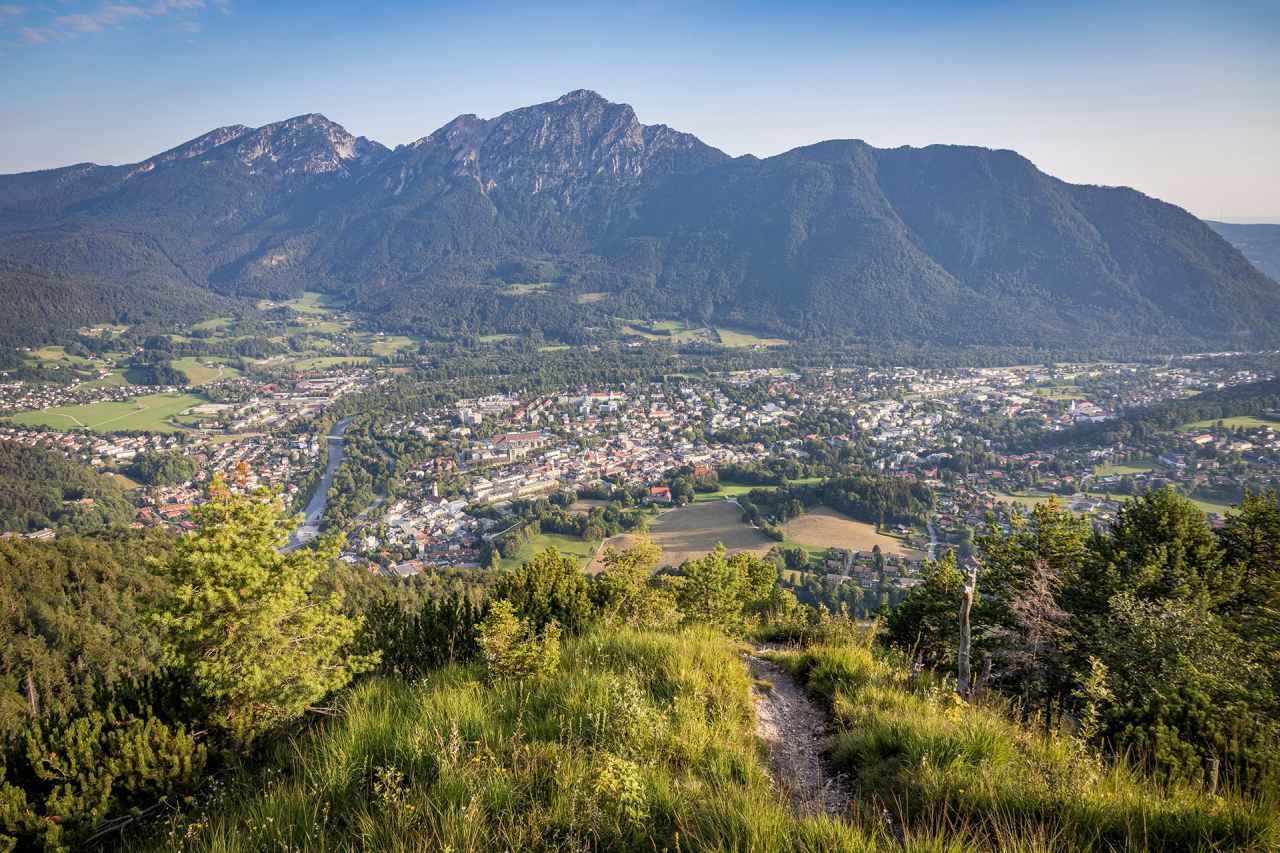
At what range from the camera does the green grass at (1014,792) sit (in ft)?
7.08

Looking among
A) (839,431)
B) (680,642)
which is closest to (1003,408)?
(839,431)

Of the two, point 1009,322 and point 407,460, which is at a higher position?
point 1009,322

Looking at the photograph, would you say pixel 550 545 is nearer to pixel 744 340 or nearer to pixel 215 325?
pixel 744 340

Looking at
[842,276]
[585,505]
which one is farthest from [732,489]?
[842,276]

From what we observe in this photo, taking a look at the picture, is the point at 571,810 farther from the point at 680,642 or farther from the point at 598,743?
the point at 680,642

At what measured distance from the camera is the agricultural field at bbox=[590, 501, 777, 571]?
128 feet

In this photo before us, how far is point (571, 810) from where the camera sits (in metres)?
2.44

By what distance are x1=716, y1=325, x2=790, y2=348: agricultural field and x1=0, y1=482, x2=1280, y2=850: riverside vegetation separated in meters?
121

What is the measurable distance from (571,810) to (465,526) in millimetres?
46421

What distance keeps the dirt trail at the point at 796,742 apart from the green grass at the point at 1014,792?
0.22 meters

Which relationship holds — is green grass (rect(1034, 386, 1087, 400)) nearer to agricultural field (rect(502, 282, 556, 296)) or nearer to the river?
the river

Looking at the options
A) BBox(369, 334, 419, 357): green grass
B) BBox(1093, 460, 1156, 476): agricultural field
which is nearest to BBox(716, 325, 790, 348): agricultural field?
BBox(369, 334, 419, 357): green grass

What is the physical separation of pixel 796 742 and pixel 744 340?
134 m

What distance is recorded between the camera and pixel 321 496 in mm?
52906
